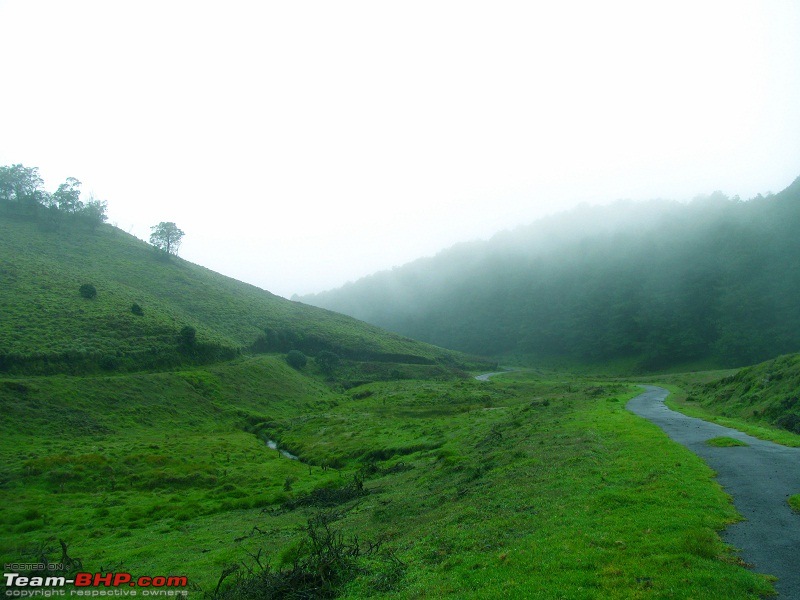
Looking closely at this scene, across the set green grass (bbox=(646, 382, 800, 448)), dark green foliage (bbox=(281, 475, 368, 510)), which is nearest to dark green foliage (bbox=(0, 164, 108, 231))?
dark green foliage (bbox=(281, 475, 368, 510))

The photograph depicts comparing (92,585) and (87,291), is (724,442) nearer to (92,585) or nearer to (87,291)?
(92,585)

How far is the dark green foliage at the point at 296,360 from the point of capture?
94.9 meters

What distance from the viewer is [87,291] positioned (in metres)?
75.7

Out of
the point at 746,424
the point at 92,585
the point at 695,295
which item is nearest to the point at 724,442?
the point at 746,424

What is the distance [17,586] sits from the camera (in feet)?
57.5

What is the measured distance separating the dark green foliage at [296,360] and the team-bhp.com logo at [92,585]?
76353 millimetres

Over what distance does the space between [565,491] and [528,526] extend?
11.1 feet

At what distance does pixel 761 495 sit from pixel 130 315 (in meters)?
83.7

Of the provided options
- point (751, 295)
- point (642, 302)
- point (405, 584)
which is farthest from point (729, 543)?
point (642, 302)

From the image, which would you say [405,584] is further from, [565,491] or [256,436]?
[256,436]

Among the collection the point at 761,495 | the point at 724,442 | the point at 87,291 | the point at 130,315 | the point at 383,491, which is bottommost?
the point at 383,491

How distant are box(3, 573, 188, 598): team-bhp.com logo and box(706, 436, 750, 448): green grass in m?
25.6

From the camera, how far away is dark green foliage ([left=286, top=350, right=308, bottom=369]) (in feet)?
311

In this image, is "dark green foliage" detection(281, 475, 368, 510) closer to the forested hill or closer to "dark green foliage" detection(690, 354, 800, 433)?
"dark green foliage" detection(690, 354, 800, 433)
